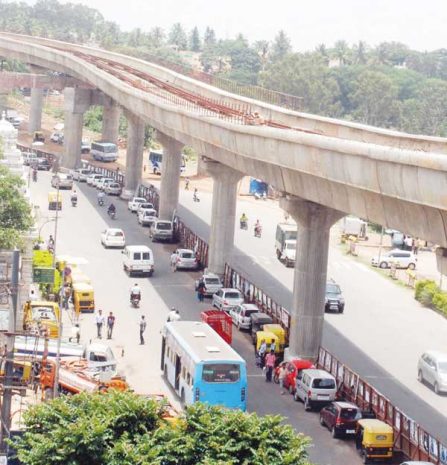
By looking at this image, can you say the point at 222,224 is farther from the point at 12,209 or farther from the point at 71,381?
the point at 71,381

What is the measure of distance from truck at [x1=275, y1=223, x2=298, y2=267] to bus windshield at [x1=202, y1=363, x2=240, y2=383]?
3275cm

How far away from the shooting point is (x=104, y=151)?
123m

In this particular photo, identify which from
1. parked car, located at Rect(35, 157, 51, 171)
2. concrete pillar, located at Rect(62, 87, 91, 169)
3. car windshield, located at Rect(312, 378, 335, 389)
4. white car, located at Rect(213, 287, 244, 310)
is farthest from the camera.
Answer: concrete pillar, located at Rect(62, 87, 91, 169)

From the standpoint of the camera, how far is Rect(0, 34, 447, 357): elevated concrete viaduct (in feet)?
131

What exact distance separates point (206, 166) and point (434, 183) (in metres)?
33.1

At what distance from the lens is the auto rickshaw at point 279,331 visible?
55312 millimetres

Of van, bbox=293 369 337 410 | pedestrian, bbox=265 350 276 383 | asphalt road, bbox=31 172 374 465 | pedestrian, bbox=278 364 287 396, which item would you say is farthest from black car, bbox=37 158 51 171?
van, bbox=293 369 337 410

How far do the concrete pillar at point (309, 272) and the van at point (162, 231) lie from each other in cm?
2849

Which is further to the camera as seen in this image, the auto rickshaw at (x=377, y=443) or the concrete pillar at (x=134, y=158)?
the concrete pillar at (x=134, y=158)

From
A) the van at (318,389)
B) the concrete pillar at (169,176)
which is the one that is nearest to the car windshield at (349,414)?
the van at (318,389)

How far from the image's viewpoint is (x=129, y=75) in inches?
4077

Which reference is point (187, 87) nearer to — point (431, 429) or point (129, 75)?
point (129, 75)

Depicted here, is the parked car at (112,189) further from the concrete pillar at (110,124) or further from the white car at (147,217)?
the concrete pillar at (110,124)

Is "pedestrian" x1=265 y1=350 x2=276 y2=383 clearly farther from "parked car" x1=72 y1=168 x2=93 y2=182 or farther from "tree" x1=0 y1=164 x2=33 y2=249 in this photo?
"parked car" x1=72 y1=168 x2=93 y2=182
